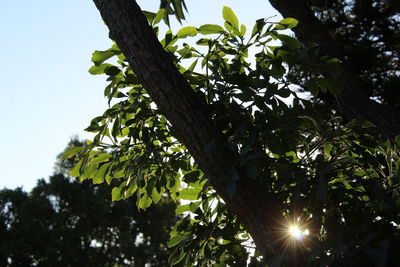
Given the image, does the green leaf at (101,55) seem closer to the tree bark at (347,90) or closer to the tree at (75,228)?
the tree bark at (347,90)

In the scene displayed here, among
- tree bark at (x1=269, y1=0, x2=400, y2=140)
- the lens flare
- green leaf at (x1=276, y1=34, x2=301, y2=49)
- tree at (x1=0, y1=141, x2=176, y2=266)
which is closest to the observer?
the lens flare

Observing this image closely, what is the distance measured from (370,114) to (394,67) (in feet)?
6.71

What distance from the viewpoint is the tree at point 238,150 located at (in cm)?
150

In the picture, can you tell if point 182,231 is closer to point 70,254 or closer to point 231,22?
point 231,22

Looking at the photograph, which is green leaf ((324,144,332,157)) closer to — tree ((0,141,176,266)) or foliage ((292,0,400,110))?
foliage ((292,0,400,110))

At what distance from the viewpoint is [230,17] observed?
6.07 feet

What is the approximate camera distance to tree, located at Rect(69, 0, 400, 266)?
1.50 metres

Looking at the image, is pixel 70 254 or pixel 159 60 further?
pixel 70 254

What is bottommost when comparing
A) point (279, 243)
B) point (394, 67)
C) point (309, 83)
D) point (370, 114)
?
point (279, 243)

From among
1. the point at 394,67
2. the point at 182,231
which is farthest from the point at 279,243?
the point at 394,67

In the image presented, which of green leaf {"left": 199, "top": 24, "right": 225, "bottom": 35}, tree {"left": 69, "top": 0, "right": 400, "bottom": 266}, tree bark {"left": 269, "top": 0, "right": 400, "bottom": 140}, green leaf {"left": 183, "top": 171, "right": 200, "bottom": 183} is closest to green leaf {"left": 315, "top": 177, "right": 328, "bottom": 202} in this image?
tree {"left": 69, "top": 0, "right": 400, "bottom": 266}

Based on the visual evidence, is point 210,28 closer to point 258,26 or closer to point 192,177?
point 258,26

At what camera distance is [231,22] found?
6.08ft

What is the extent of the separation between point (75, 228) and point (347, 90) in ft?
56.4
